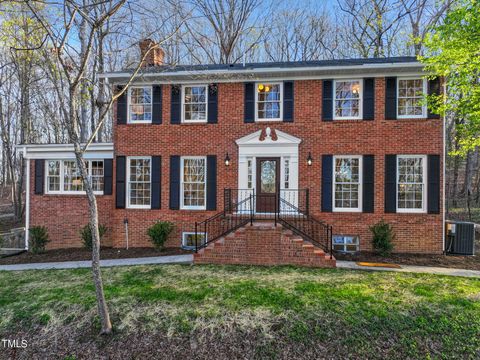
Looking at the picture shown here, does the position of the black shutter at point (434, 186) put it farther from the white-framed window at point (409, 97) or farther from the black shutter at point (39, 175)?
the black shutter at point (39, 175)

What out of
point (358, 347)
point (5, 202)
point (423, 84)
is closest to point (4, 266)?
point (358, 347)

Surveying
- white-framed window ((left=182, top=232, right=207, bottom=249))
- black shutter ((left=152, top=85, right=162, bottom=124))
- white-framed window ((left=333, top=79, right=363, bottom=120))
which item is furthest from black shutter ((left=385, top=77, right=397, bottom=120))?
black shutter ((left=152, top=85, right=162, bottom=124))

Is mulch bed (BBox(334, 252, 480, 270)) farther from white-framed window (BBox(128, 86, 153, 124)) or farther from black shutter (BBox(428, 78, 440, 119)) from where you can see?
white-framed window (BBox(128, 86, 153, 124))

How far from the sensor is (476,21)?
6.51 m

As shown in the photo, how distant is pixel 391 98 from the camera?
8461 millimetres

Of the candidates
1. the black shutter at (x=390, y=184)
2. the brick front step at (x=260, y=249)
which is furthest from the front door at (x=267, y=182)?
the black shutter at (x=390, y=184)

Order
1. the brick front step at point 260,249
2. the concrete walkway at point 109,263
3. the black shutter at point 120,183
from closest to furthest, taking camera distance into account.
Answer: the brick front step at point 260,249
the concrete walkway at point 109,263
the black shutter at point 120,183

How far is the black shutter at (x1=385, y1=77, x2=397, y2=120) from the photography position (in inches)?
332

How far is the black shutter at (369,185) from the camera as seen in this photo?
27.9ft

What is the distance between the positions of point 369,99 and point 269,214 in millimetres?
4921

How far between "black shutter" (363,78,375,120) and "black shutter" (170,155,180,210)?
21.2ft

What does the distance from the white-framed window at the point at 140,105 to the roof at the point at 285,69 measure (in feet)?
2.04

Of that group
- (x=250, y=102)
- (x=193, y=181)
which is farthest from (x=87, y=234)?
(x=250, y=102)

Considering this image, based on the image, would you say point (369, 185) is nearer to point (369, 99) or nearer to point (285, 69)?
point (369, 99)
